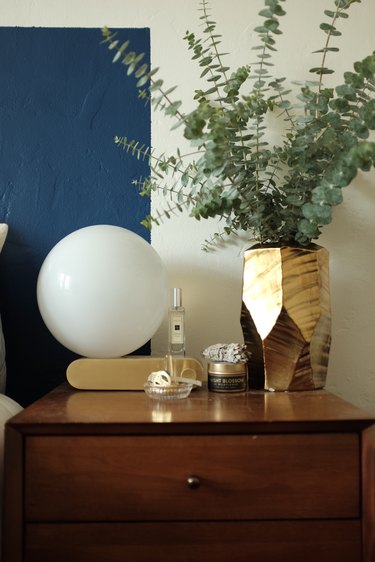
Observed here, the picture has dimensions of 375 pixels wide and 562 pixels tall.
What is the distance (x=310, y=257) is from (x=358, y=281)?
32cm

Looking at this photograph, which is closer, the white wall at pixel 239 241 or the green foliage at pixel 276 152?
the green foliage at pixel 276 152

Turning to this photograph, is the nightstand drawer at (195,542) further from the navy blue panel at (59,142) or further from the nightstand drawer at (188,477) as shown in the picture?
the navy blue panel at (59,142)

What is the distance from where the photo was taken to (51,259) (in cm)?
135

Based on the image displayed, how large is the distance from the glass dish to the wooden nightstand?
0.18 meters

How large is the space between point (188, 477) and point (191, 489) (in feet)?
0.07

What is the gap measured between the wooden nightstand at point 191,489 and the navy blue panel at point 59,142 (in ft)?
2.17

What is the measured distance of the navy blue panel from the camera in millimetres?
1592

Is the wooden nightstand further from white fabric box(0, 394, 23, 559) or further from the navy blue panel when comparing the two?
the navy blue panel

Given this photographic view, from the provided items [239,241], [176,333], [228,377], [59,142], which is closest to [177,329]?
[176,333]

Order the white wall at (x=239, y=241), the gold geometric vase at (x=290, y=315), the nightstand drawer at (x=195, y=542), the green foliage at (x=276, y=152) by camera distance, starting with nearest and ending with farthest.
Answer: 1. the nightstand drawer at (x=195, y=542)
2. the green foliage at (x=276, y=152)
3. the gold geometric vase at (x=290, y=315)
4. the white wall at (x=239, y=241)

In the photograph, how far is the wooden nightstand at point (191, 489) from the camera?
990 mm

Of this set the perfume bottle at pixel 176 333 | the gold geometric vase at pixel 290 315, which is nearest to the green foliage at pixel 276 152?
the gold geometric vase at pixel 290 315

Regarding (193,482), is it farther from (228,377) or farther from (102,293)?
(102,293)

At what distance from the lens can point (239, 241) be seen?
5.22 feet
